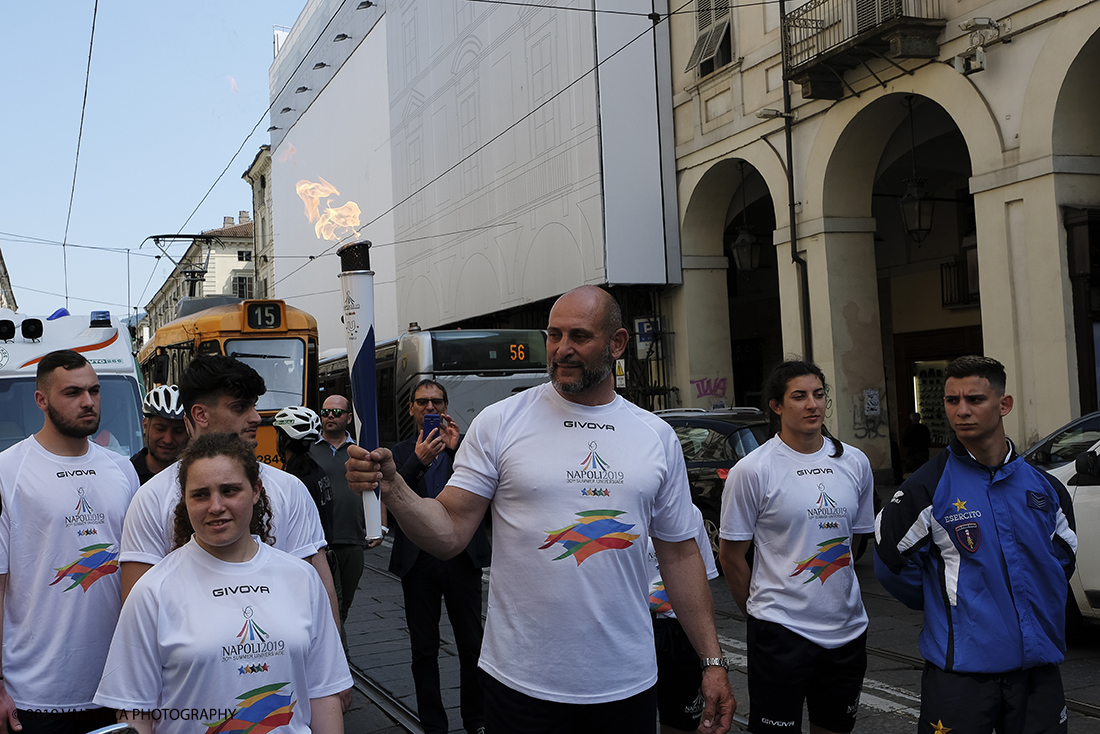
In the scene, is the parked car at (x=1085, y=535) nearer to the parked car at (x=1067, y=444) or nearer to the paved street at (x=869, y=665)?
the parked car at (x=1067, y=444)

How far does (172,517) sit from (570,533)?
1.17 metres

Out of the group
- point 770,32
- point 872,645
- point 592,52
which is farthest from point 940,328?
point 872,645

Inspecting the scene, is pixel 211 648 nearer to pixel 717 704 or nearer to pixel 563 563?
pixel 563 563

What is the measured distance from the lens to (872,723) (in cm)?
555

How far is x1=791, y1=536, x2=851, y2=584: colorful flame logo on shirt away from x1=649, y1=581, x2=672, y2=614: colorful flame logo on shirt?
0.54 metres

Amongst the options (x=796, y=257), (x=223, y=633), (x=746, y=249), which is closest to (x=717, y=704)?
(x=223, y=633)

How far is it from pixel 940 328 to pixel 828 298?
3.99 meters

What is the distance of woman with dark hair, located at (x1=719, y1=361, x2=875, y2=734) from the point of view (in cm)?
398

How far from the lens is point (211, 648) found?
2.72 m

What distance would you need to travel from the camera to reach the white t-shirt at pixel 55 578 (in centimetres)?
365

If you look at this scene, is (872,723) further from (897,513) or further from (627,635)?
(627,635)

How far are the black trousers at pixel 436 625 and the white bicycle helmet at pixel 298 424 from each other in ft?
3.58

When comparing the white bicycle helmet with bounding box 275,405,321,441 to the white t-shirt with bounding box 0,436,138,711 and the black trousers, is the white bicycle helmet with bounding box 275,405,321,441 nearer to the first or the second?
the black trousers

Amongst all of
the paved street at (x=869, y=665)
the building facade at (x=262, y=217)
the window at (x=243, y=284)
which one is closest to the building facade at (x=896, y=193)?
the paved street at (x=869, y=665)
